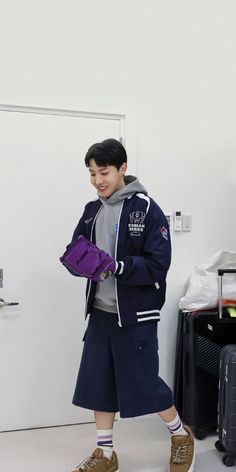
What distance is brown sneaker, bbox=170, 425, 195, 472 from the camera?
6.93ft

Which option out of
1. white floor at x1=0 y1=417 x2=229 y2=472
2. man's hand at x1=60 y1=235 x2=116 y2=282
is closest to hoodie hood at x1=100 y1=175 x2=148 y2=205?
man's hand at x1=60 y1=235 x2=116 y2=282

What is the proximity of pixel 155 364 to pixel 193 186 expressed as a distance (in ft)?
4.25

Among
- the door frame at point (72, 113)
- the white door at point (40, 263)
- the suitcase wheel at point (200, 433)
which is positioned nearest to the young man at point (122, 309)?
the suitcase wheel at point (200, 433)

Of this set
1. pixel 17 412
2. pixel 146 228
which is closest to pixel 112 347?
pixel 146 228

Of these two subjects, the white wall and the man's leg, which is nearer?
the man's leg

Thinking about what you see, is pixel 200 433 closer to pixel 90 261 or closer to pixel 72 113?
pixel 90 261

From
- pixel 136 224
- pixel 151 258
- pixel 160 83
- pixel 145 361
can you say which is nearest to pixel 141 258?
pixel 151 258

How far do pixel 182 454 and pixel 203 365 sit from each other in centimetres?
58

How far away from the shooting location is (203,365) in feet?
8.53

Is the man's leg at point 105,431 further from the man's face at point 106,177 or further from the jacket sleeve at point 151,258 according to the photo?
the man's face at point 106,177

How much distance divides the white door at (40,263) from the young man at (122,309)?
0.63 m

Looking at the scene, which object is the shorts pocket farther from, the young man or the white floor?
the white floor

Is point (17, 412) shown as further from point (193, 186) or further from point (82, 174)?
point (193, 186)

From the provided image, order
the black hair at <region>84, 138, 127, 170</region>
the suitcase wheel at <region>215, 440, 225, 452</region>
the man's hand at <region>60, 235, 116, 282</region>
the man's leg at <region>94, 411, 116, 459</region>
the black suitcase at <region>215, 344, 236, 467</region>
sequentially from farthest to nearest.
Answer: the suitcase wheel at <region>215, 440, 225, 452</region> → the black suitcase at <region>215, 344, 236, 467</region> → the man's leg at <region>94, 411, 116, 459</region> → the black hair at <region>84, 138, 127, 170</region> → the man's hand at <region>60, 235, 116, 282</region>
